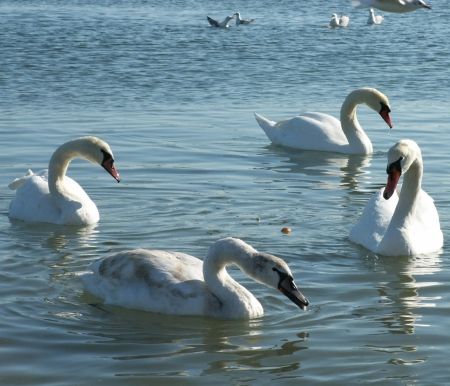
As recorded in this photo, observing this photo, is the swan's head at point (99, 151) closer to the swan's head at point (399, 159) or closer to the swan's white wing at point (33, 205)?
the swan's white wing at point (33, 205)

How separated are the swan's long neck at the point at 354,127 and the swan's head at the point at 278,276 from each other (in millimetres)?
7750

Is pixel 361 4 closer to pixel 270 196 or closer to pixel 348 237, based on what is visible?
pixel 270 196

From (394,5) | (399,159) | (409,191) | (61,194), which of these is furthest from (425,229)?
(394,5)

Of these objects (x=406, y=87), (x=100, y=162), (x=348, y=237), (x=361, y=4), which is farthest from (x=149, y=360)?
(x=406, y=87)

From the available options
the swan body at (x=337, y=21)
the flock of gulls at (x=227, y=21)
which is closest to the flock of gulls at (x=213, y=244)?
the swan body at (x=337, y=21)

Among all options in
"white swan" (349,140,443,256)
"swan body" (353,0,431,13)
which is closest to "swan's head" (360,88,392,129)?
"swan body" (353,0,431,13)

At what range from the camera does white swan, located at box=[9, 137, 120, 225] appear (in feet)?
37.7

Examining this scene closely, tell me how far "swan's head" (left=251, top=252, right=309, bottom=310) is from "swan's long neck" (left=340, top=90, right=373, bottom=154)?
7750 mm

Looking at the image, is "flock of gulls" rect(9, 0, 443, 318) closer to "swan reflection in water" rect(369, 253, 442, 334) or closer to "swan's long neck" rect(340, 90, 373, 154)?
"swan's long neck" rect(340, 90, 373, 154)

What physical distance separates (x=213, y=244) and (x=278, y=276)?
0.53m

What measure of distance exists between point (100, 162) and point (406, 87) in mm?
9630

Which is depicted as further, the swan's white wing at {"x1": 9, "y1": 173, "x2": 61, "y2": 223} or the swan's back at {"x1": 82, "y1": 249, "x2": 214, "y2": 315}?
the swan's white wing at {"x1": 9, "y1": 173, "x2": 61, "y2": 223}

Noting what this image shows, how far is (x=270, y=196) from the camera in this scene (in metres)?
12.5

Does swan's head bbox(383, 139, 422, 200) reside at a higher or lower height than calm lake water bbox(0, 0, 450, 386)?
higher
